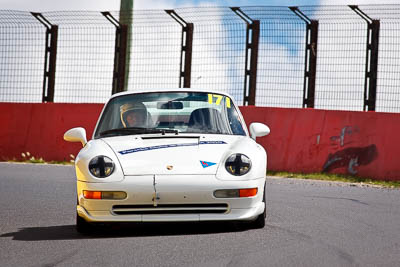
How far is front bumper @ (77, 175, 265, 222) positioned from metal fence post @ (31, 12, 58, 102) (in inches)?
397

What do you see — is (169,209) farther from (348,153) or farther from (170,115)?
(348,153)

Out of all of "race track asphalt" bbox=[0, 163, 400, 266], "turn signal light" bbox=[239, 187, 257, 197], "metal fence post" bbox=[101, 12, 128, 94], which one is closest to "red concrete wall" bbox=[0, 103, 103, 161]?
"metal fence post" bbox=[101, 12, 128, 94]

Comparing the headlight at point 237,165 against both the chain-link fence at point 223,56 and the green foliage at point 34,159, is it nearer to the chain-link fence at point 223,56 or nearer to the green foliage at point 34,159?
the chain-link fence at point 223,56

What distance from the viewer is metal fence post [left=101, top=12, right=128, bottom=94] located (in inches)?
597

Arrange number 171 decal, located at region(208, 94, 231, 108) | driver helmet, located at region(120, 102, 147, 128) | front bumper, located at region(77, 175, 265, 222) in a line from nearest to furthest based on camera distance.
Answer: front bumper, located at region(77, 175, 265, 222) < driver helmet, located at region(120, 102, 147, 128) < number 171 decal, located at region(208, 94, 231, 108)

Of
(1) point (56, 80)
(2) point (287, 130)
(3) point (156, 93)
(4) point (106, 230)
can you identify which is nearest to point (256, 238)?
(4) point (106, 230)

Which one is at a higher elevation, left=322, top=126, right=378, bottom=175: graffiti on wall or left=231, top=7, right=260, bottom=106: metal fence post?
left=231, top=7, right=260, bottom=106: metal fence post

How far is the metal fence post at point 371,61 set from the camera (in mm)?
13461

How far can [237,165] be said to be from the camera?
6.00 meters

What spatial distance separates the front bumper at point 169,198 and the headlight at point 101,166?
3.7 inches

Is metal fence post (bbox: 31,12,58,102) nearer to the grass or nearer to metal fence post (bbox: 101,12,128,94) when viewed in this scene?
metal fence post (bbox: 101,12,128,94)

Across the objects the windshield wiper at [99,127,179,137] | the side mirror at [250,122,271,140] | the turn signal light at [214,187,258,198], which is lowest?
the turn signal light at [214,187,258,198]

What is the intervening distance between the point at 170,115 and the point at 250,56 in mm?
7219

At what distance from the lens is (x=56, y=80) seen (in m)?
15.6
